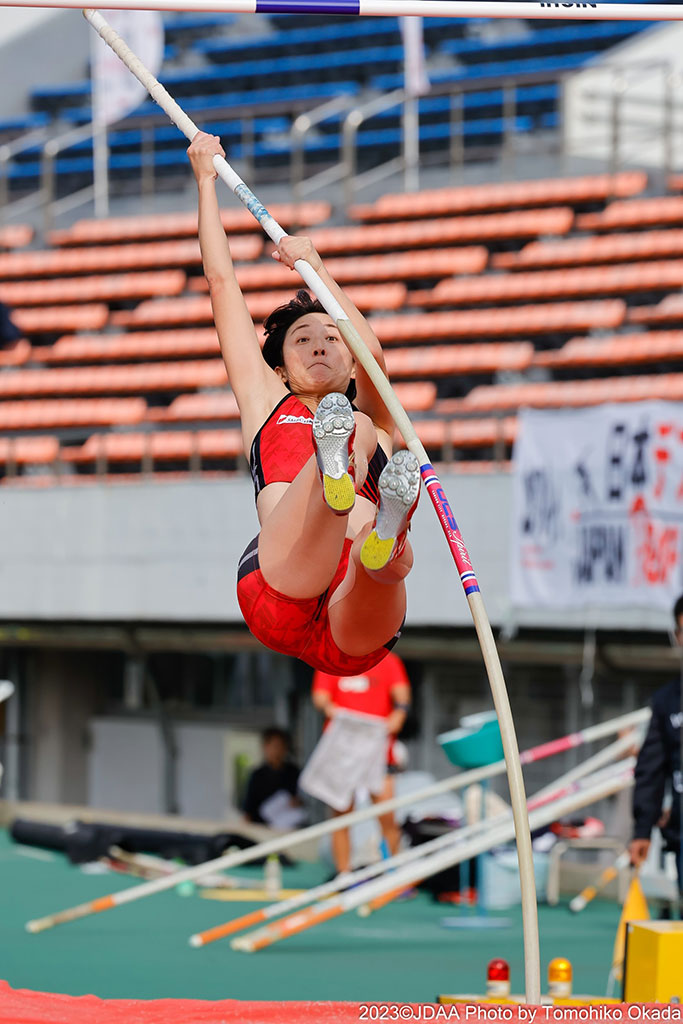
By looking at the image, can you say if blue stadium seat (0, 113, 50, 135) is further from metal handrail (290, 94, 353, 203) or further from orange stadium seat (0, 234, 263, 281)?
metal handrail (290, 94, 353, 203)

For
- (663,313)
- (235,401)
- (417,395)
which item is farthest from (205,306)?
(235,401)

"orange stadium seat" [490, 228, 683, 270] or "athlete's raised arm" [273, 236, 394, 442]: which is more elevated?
"orange stadium seat" [490, 228, 683, 270]

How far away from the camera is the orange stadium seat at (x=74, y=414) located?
16.4 metres

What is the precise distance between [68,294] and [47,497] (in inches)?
227

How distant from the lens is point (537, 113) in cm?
2295

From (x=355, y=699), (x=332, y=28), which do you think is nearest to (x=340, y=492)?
(x=355, y=699)

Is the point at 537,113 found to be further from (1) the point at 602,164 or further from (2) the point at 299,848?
(2) the point at 299,848

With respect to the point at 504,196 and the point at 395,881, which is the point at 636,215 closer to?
the point at 504,196

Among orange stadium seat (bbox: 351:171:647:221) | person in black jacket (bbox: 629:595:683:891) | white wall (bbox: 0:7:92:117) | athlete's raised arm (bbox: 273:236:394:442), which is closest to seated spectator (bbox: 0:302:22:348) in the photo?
athlete's raised arm (bbox: 273:236:394:442)

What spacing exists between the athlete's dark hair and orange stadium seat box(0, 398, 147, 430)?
40.0 feet

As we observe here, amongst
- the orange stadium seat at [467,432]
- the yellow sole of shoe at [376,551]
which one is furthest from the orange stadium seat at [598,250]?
the yellow sole of shoe at [376,551]

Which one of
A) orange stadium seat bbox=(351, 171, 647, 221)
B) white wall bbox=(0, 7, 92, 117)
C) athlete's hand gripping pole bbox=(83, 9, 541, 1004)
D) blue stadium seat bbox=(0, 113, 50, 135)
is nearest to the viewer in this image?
athlete's hand gripping pole bbox=(83, 9, 541, 1004)

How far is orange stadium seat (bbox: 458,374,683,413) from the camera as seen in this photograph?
13906 mm

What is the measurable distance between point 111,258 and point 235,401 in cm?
995
